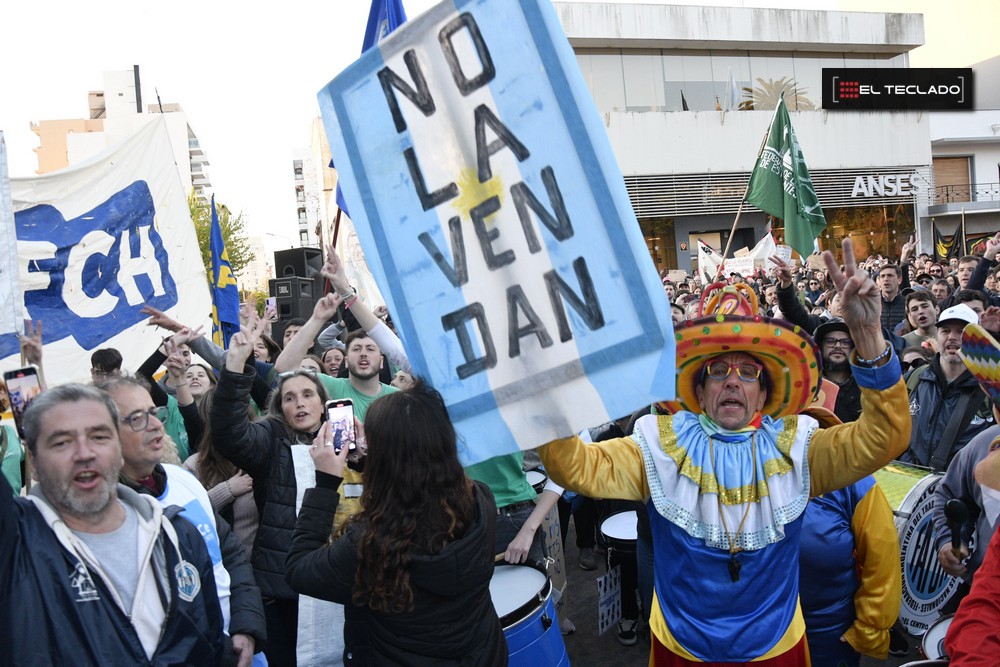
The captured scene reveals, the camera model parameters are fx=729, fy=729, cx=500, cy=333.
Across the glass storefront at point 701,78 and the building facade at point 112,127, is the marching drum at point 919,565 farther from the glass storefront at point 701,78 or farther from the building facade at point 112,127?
the building facade at point 112,127

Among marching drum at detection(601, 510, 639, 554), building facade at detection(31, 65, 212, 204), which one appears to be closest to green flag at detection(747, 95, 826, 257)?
marching drum at detection(601, 510, 639, 554)

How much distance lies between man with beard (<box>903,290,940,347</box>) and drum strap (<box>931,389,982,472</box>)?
2.14 meters

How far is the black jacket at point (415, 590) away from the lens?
6.76 feet

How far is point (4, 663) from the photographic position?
170cm

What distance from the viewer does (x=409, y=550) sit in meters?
2.03

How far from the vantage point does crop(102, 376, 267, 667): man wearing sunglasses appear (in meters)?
2.45

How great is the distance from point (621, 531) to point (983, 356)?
7.69ft

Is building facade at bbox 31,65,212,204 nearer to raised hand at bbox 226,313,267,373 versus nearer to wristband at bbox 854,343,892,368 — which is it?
raised hand at bbox 226,313,267,373

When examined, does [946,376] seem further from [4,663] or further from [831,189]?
[831,189]

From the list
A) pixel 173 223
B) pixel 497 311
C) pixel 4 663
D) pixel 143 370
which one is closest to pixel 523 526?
pixel 497 311

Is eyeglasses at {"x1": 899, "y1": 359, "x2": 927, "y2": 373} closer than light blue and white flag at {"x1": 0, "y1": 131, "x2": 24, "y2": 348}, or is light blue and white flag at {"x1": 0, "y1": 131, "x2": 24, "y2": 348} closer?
A: light blue and white flag at {"x1": 0, "y1": 131, "x2": 24, "y2": 348}

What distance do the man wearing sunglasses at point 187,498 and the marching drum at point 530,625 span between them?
2.86 feet

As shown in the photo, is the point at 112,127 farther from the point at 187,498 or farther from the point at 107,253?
the point at 187,498

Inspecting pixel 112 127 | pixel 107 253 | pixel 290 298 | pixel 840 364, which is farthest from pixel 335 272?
pixel 112 127
